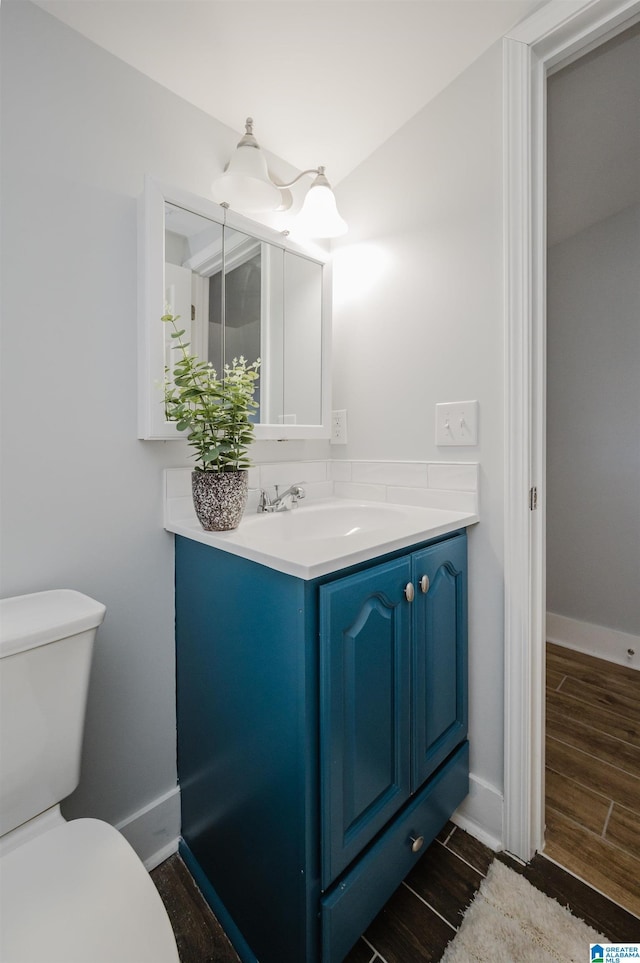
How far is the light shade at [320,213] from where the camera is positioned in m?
1.40

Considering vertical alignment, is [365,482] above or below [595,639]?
above

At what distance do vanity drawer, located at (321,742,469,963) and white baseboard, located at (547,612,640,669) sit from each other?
1.45 m

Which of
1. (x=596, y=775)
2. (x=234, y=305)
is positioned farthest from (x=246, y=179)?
(x=596, y=775)

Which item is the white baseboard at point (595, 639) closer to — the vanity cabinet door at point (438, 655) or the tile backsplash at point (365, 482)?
the vanity cabinet door at point (438, 655)

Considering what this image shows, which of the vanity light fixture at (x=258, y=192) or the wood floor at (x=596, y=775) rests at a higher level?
the vanity light fixture at (x=258, y=192)

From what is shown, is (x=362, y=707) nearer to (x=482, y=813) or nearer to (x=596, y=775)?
(x=482, y=813)

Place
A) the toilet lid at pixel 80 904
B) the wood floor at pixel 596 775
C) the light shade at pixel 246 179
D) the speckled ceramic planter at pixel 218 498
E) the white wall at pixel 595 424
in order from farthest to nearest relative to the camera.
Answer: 1. the white wall at pixel 595 424
2. the light shade at pixel 246 179
3. the wood floor at pixel 596 775
4. the speckled ceramic planter at pixel 218 498
5. the toilet lid at pixel 80 904

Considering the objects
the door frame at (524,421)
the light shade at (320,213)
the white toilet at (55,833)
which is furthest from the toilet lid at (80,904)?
the light shade at (320,213)

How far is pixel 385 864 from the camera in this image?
3.07 feet

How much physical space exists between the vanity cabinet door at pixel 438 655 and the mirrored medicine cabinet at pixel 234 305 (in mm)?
666

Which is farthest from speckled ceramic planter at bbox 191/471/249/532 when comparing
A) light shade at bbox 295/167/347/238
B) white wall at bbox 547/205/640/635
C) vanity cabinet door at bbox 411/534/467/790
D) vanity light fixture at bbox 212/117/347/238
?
white wall at bbox 547/205/640/635

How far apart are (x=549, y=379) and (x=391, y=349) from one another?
140 centimetres

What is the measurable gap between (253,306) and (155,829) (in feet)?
5.23

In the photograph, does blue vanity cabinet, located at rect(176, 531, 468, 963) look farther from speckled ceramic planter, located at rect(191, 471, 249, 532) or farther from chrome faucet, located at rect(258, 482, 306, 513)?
chrome faucet, located at rect(258, 482, 306, 513)
